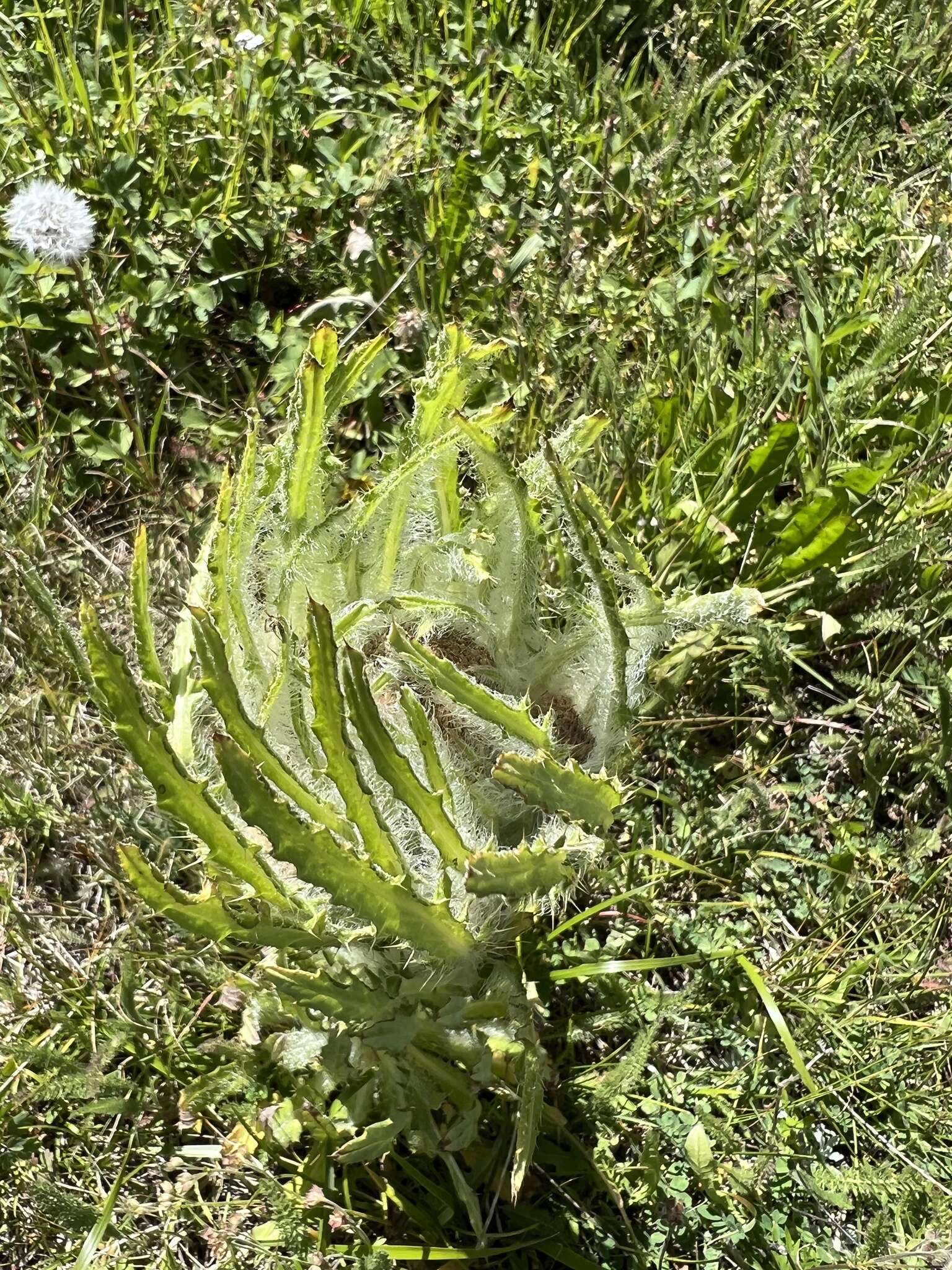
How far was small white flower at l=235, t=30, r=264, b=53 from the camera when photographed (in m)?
2.30

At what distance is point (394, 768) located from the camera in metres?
1.22

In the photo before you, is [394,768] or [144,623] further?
[144,623]

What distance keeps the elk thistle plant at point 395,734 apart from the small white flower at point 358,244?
75 cm

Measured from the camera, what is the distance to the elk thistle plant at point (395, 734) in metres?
1.20

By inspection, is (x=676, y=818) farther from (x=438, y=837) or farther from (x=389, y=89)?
(x=389, y=89)

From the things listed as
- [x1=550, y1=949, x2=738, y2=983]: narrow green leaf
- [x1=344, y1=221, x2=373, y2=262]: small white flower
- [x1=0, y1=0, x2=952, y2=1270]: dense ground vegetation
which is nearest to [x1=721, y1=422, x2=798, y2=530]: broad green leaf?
[x1=0, y1=0, x2=952, y2=1270]: dense ground vegetation

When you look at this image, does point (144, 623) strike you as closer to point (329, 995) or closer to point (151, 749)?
point (151, 749)

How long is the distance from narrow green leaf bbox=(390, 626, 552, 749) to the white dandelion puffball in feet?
3.53

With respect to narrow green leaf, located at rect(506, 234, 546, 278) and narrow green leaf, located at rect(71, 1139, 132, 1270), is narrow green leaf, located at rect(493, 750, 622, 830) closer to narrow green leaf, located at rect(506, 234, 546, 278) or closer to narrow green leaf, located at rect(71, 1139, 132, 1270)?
narrow green leaf, located at rect(71, 1139, 132, 1270)

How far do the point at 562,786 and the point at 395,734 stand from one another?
10.1 inches

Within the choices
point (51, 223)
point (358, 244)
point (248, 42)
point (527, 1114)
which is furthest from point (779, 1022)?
point (248, 42)

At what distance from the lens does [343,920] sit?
1.38m

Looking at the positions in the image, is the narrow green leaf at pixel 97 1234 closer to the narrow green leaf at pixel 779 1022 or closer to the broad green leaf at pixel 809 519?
the narrow green leaf at pixel 779 1022

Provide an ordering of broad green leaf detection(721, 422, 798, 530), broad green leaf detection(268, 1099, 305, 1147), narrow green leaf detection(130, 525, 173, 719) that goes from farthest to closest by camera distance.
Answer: broad green leaf detection(721, 422, 798, 530)
broad green leaf detection(268, 1099, 305, 1147)
narrow green leaf detection(130, 525, 173, 719)
